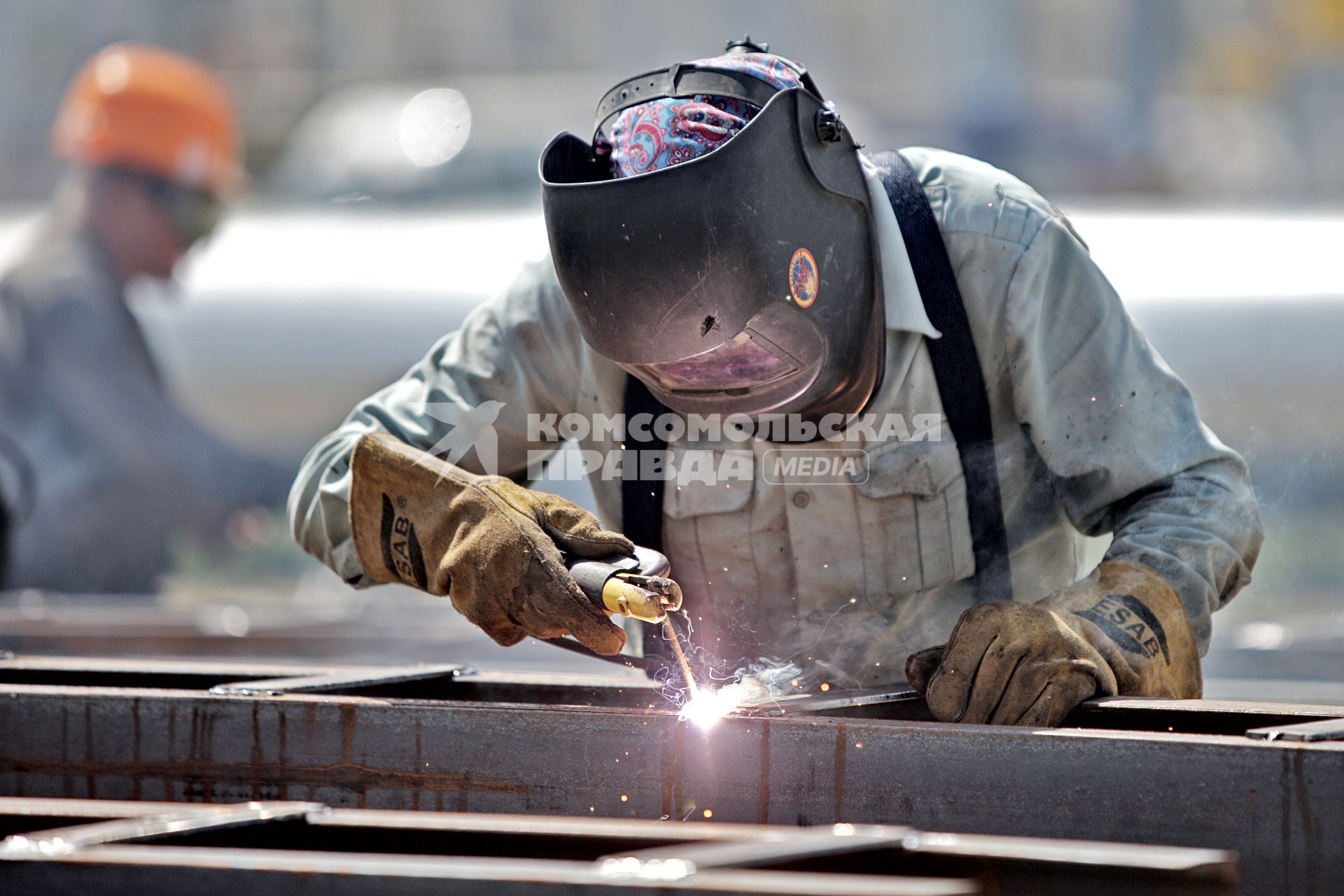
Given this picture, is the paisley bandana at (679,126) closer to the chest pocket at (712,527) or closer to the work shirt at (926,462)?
the work shirt at (926,462)

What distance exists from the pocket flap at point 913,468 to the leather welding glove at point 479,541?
44 centimetres

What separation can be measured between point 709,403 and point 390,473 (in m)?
0.46

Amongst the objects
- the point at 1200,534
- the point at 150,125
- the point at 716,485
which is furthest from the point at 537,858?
the point at 150,125

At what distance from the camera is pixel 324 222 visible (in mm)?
7418

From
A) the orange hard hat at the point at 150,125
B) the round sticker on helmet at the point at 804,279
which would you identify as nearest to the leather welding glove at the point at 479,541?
the round sticker on helmet at the point at 804,279

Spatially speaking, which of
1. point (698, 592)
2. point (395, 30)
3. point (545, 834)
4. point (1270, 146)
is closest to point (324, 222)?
point (698, 592)

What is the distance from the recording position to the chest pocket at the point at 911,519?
2.34m

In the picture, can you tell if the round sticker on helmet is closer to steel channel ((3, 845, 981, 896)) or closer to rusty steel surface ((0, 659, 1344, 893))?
rusty steel surface ((0, 659, 1344, 893))

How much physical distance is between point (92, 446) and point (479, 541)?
3917 millimetres

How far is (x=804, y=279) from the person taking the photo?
205 centimetres

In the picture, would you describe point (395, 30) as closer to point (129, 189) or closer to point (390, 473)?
point (129, 189)

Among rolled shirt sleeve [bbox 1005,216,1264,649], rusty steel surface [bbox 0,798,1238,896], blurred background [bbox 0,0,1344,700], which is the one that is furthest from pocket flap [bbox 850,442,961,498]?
blurred background [bbox 0,0,1344,700]

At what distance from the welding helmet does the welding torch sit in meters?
0.24

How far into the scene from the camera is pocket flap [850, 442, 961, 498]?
2336mm
